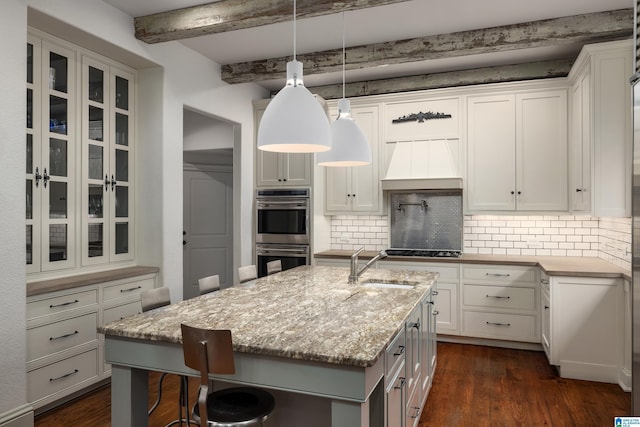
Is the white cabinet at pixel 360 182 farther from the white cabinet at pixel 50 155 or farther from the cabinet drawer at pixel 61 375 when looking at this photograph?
the cabinet drawer at pixel 61 375

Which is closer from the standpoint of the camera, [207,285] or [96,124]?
[207,285]

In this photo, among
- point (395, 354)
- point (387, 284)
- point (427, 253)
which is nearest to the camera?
point (395, 354)

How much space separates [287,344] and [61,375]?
2.33 metres

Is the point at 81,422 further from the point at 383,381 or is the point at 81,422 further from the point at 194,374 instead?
the point at 383,381

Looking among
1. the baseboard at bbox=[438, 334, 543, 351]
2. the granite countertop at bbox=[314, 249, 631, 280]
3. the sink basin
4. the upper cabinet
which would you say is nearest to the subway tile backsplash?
the granite countertop at bbox=[314, 249, 631, 280]

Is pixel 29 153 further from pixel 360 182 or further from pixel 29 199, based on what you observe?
pixel 360 182

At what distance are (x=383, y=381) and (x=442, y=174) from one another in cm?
346

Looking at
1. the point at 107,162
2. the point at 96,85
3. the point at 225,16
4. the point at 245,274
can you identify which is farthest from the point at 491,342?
the point at 96,85

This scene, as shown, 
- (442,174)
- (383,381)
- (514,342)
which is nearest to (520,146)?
(442,174)

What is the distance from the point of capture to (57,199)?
3.41 metres

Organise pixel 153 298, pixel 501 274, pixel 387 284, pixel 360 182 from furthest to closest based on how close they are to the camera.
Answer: pixel 360 182, pixel 501 274, pixel 387 284, pixel 153 298

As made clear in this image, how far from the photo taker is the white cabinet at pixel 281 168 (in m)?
5.44

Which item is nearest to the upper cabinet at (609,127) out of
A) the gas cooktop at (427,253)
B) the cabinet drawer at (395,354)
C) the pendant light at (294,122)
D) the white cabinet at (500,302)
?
the white cabinet at (500,302)

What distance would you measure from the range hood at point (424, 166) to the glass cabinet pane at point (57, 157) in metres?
3.22
